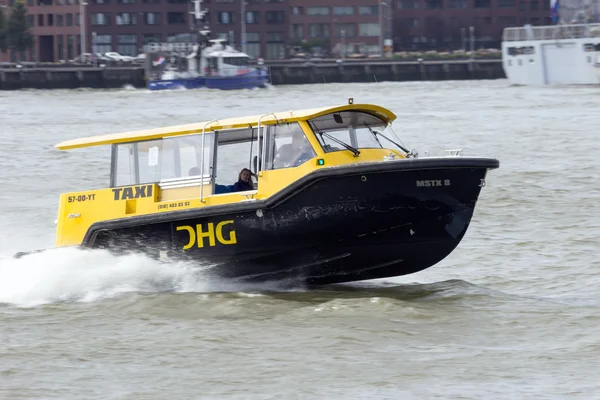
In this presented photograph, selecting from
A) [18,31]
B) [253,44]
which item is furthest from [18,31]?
[253,44]

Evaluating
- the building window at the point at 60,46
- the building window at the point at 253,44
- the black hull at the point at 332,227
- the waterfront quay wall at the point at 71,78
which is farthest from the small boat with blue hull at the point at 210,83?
the black hull at the point at 332,227

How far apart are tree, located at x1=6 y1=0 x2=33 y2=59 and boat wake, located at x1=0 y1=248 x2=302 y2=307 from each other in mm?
102228

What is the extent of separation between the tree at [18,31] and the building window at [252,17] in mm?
21752

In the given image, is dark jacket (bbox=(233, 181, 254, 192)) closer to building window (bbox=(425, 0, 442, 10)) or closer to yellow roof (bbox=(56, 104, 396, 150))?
yellow roof (bbox=(56, 104, 396, 150))

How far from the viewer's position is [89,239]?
13039 millimetres

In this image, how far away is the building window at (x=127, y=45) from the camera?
114000 millimetres

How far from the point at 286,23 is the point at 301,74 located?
31234 mm

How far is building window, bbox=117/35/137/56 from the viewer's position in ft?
374

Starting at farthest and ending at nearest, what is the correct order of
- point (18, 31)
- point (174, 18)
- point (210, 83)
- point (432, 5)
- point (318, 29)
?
point (432, 5), point (318, 29), point (174, 18), point (18, 31), point (210, 83)

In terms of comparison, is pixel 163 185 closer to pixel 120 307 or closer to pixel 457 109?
pixel 120 307

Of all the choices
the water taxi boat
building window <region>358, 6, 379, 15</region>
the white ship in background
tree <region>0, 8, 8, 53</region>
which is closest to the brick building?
building window <region>358, 6, 379, 15</region>

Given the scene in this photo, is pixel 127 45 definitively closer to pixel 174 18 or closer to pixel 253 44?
pixel 174 18

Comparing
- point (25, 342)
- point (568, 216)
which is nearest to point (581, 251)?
point (568, 216)

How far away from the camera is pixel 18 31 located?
11225 cm
